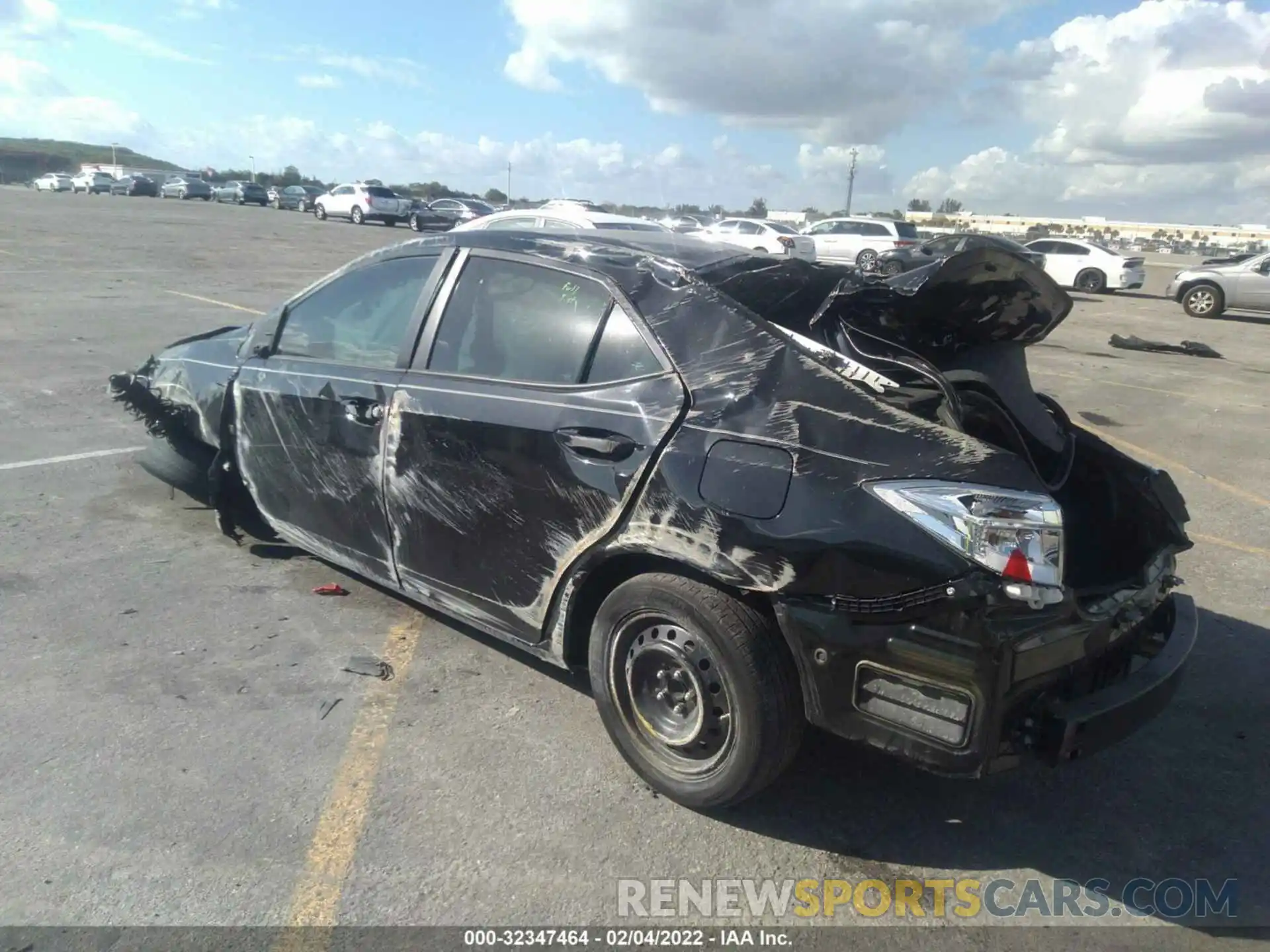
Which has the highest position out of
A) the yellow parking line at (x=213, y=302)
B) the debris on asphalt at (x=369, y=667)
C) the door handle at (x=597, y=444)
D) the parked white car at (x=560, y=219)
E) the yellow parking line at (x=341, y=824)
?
the parked white car at (x=560, y=219)

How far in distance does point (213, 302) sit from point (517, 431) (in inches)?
499

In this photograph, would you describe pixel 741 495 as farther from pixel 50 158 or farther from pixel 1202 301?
pixel 50 158

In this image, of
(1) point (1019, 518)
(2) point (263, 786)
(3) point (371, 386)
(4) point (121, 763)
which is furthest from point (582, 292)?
(4) point (121, 763)

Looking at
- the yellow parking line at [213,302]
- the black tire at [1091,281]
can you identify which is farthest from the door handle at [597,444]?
the black tire at [1091,281]

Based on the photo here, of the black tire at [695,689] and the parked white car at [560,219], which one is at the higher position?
the parked white car at [560,219]

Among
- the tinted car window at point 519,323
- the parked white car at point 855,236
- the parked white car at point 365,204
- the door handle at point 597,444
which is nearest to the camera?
the door handle at point 597,444

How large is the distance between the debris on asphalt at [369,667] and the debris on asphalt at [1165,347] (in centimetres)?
1487

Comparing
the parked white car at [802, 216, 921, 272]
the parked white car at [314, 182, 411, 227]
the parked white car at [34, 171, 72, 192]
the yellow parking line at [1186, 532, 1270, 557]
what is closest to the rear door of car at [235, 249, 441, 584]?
the yellow parking line at [1186, 532, 1270, 557]

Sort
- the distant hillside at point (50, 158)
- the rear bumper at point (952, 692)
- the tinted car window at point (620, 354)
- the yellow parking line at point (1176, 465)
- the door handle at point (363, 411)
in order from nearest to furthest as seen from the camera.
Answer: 1. the rear bumper at point (952, 692)
2. the tinted car window at point (620, 354)
3. the door handle at point (363, 411)
4. the yellow parking line at point (1176, 465)
5. the distant hillside at point (50, 158)

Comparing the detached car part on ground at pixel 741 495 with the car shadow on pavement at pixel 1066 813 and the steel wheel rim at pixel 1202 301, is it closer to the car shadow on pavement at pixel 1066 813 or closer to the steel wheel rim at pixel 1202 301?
the car shadow on pavement at pixel 1066 813

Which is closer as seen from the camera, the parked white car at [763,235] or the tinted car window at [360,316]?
the tinted car window at [360,316]

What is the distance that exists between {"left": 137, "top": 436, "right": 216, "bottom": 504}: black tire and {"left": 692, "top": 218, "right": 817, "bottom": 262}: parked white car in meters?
22.8

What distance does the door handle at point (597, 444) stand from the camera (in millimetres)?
3055

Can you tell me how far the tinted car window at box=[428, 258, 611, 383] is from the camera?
3377 mm
